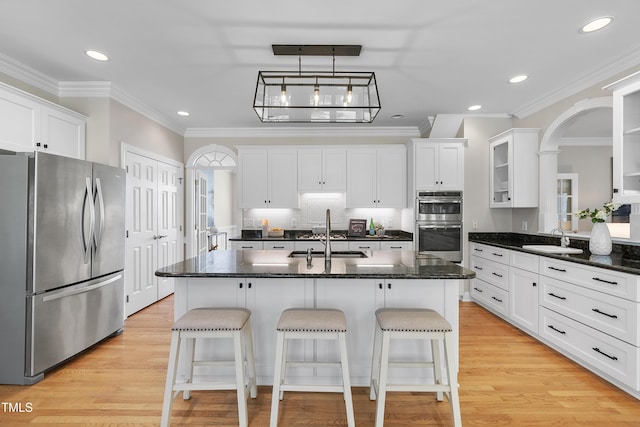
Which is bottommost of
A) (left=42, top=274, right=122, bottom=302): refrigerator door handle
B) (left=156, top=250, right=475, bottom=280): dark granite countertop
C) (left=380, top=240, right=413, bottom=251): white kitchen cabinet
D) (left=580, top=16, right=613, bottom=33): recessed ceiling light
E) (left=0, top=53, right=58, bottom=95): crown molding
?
(left=42, top=274, right=122, bottom=302): refrigerator door handle

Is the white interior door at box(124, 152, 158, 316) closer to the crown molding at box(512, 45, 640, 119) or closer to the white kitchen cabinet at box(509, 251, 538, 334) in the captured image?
the white kitchen cabinet at box(509, 251, 538, 334)

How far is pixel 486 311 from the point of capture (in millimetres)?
4316

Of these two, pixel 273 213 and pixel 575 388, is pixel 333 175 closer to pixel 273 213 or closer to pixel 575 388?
pixel 273 213

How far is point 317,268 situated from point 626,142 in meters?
2.84

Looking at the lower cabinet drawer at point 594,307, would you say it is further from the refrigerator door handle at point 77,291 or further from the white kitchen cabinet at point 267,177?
the refrigerator door handle at point 77,291

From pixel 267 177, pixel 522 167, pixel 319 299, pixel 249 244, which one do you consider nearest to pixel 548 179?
pixel 522 167

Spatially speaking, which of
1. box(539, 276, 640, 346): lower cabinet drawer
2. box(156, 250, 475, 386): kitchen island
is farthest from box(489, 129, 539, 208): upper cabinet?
box(156, 250, 475, 386): kitchen island

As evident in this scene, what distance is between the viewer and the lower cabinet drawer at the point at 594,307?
2326mm

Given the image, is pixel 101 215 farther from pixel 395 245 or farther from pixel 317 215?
pixel 395 245

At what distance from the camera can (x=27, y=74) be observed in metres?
3.26

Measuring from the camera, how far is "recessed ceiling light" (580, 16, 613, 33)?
2410 millimetres

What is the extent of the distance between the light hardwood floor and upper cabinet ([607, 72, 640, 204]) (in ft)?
5.22

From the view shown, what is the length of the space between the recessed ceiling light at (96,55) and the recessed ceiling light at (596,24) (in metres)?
4.03

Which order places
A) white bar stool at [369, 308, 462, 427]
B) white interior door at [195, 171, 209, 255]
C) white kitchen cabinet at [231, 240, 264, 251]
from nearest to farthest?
white bar stool at [369, 308, 462, 427]
white kitchen cabinet at [231, 240, 264, 251]
white interior door at [195, 171, 209, 255]
